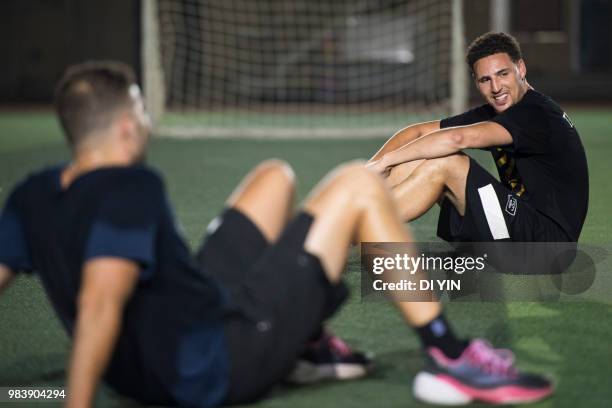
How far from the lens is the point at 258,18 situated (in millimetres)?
18781

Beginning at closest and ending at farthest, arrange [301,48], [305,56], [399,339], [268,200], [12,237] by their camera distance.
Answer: [12,237]
[268,200]
[399,339]
[301,48]
[305,56]

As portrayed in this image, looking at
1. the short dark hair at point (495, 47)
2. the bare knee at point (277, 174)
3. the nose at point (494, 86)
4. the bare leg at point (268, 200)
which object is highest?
the short dark hair at point (495, 47)

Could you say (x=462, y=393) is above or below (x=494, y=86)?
below

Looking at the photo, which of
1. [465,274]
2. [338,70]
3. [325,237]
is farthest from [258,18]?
[325,237]

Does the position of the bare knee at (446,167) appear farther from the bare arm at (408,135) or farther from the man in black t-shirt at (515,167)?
the bare arm at (408,135)

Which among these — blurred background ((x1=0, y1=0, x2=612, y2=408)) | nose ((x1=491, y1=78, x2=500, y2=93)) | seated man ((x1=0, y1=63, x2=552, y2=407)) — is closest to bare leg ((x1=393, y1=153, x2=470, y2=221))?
nose ((x1=491, y1=78, x2=500, y2=93))

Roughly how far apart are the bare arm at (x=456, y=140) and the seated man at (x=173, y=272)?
1.41 m

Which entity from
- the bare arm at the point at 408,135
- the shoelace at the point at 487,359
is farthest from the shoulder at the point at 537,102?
the shoelace at the point at 487,359

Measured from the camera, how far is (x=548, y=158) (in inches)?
170

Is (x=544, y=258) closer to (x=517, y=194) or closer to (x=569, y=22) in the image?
(x=517, y=194)

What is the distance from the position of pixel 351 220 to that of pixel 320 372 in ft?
1.69

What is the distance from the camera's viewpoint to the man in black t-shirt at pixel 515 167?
4.27 meters

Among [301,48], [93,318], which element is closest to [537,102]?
[93,318]

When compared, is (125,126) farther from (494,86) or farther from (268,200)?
(494,86)
